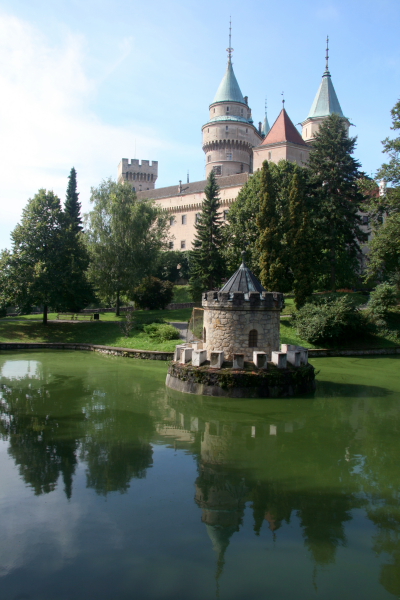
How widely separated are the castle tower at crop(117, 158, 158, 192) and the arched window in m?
68.2

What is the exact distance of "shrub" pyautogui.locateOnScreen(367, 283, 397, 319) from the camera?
2862cm

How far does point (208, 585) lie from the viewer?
5.47 meters

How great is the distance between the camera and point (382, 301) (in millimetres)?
28844

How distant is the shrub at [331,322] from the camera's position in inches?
1021

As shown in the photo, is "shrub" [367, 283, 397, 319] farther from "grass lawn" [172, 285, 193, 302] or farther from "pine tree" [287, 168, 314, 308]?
"grass lawn" [172, 285, 193, 302]

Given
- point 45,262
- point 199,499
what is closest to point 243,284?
point 199,499

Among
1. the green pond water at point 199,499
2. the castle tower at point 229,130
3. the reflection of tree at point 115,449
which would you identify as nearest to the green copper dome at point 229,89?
the castle tower at point 229,130

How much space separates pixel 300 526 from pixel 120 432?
5.52m

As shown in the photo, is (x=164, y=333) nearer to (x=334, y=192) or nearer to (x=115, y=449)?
(x=115, y=449)

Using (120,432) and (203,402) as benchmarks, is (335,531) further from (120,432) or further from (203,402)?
(203,402)

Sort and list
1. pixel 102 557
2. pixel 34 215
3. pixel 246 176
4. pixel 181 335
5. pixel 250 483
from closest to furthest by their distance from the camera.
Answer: pixel 102 557
pixel 250 483
pixel 181 335
pixel 34 215
pixel 246 176

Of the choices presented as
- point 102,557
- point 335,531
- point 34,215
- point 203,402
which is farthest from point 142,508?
point 34,215

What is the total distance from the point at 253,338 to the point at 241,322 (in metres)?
0.65

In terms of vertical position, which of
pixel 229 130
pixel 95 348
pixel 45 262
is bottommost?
pixel 95 348
